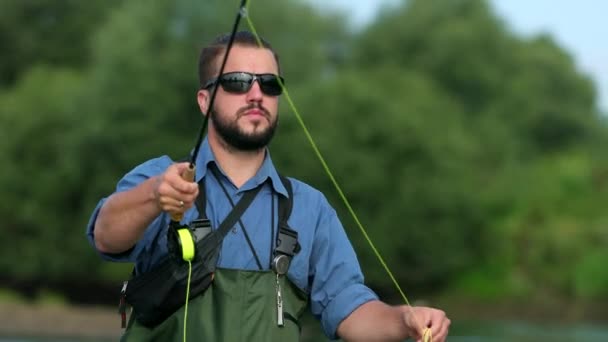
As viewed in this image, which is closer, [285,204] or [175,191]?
[175,191]

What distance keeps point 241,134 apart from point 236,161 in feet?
0.38

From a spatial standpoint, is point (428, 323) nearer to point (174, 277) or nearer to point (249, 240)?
point (249, 240)

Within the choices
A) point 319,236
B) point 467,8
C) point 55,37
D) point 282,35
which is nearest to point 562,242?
point 282,35

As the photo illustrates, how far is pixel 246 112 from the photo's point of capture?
13.0 ft

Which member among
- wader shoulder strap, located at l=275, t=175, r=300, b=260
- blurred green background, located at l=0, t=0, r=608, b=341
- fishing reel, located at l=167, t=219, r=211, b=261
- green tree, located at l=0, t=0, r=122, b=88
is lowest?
fishing reel, located at l=167, t=219, r=211, b=261

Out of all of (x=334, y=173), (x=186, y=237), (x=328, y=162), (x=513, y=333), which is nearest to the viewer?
(x=186, y=237)

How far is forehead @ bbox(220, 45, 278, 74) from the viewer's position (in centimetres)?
401

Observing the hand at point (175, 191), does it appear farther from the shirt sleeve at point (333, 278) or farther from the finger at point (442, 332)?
the finger at point (442, 332)

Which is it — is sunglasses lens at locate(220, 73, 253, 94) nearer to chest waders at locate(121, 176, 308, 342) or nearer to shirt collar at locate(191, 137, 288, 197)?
shirt collar at locate(191, 137, 288, 197)

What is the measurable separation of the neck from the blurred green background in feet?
112

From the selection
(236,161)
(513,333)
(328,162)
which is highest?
(328,162)

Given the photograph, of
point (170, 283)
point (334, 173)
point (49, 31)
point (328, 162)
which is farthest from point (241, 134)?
point (49, 31)

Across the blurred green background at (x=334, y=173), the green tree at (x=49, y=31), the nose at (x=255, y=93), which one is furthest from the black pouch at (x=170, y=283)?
the green tree at (x=49, y=31)

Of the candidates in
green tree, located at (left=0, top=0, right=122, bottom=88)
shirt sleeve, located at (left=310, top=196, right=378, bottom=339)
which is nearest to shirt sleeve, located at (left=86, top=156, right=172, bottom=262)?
shirt sleeve, located at (left=310, top=196, right=378, bottom=339)
